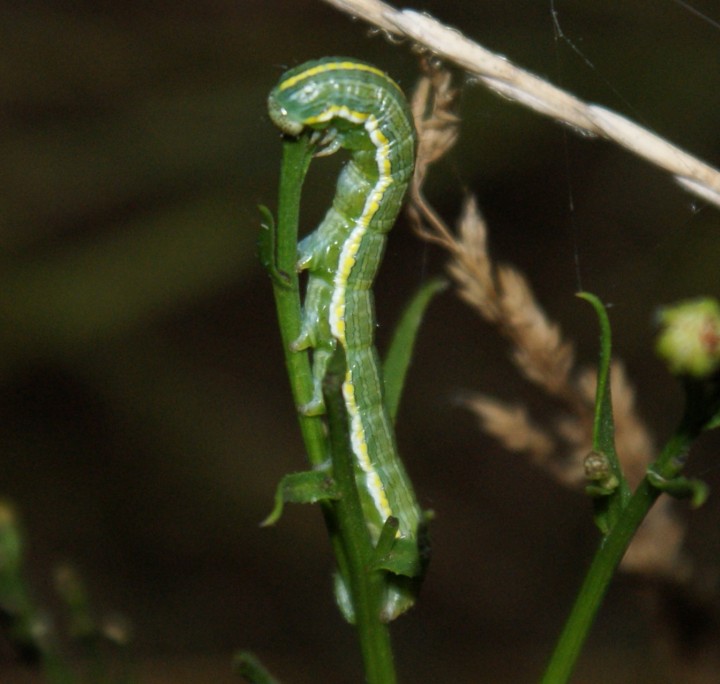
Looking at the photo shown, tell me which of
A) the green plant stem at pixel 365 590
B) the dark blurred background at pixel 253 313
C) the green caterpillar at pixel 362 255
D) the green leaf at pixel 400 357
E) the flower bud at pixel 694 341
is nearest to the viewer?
the flower bud at pixel 694 341

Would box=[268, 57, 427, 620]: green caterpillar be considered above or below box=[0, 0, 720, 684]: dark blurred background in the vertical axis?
above

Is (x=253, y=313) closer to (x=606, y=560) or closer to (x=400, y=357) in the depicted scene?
(x=400, y=357)

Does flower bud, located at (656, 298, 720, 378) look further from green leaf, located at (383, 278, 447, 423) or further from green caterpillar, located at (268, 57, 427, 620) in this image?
green caterpillar, located at (268, 57, 427, 620)

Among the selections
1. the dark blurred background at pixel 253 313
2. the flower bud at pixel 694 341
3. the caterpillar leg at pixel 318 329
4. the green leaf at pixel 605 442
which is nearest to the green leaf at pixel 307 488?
the caterpillar leg at pixel 318 329

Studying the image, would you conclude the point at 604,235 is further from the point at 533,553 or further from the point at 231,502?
the point at 231,502

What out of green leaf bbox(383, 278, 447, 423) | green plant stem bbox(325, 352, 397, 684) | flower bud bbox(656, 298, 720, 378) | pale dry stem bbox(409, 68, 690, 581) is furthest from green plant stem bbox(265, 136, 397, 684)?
flower bud bbox(656, 298, 720, 378)

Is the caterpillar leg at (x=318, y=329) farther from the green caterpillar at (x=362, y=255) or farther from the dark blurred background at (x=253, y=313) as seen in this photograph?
the dark blurred background at (x=253, y=313)
